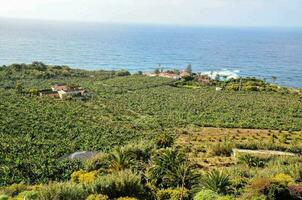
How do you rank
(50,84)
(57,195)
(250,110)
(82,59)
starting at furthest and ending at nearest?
(82,59) < (50,84) < (250,110) < (57,195)

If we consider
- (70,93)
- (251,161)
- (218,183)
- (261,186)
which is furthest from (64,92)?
(261,186)

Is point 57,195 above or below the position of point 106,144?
above

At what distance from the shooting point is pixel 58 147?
38031mm

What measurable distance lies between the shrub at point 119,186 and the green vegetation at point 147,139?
0.06 meters

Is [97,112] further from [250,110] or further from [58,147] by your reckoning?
[250,110]

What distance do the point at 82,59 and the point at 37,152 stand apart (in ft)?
445

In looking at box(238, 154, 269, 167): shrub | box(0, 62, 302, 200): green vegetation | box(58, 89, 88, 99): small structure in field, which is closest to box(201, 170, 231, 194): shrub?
box(0, 62, 302, 200): green vegetation

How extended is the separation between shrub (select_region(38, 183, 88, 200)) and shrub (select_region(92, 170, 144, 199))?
124 cm

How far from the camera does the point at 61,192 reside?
18391 mm

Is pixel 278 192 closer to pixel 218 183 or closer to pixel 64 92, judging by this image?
pixel 218 183

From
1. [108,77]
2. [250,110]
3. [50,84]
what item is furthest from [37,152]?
[108,77]

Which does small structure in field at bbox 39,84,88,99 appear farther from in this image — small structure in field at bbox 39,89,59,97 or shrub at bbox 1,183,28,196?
shrub at bbox 1,183,28,196

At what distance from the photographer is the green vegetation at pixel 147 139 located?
21.4 m

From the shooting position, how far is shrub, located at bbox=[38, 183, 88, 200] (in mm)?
18000
